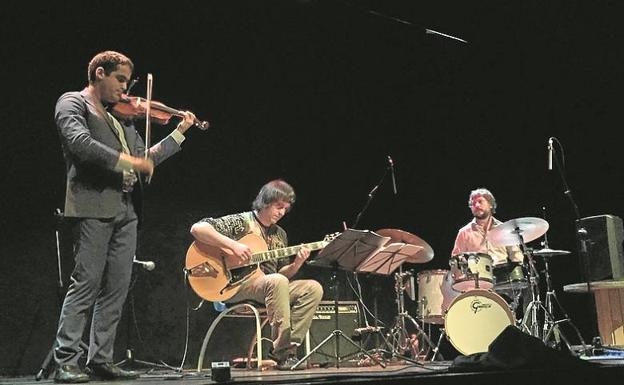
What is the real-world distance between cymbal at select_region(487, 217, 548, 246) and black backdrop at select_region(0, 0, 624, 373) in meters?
1.27

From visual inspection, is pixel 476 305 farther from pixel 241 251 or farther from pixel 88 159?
pixel 88 159

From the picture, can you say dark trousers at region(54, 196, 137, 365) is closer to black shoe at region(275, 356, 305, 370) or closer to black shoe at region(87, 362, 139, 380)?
black shoe at region(87, 362, 139, 380)

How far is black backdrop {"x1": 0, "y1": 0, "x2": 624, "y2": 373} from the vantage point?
15.5 ft

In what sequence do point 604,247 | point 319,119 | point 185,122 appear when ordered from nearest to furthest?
point 185,122
point 604,247
point 319,119

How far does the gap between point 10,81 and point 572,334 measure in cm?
624

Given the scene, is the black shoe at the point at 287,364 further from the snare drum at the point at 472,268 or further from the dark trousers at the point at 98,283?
the snare drum at the point at 472,268

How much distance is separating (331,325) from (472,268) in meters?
1.32

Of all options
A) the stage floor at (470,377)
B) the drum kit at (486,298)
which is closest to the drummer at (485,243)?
the drum kit at (486,298)

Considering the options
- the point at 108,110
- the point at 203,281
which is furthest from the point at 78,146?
the point at 203,281

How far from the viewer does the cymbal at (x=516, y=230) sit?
17.4ft

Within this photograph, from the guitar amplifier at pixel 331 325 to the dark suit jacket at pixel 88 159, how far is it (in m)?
2.42

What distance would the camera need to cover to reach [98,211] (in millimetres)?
3205

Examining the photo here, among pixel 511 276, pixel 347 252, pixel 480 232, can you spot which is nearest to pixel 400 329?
pixel 511 276

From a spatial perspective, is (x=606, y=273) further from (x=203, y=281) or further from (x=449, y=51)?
(x=203, y=281)
